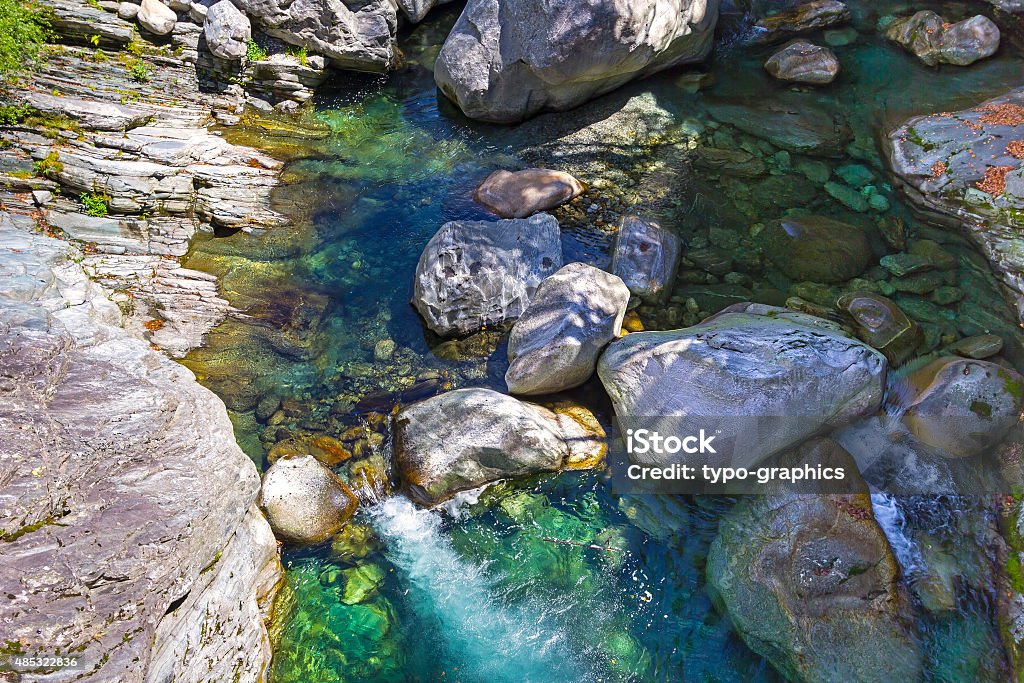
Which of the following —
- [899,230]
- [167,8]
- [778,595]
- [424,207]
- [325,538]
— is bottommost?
[325,538]

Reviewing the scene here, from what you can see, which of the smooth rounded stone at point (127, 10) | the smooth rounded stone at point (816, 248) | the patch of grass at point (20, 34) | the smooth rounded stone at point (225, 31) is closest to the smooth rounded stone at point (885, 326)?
the smooth rounded stone at point (816, 248)

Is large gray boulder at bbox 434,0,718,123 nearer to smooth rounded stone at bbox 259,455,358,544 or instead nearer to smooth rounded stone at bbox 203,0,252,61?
smooth rounded stone at bbox 203,0,252,61

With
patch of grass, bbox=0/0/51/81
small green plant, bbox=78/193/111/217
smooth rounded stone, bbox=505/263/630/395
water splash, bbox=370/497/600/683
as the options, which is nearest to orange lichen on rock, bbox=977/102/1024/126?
smooth rounded stone, bbox=505/263/630/395

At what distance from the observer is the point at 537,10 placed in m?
9.87

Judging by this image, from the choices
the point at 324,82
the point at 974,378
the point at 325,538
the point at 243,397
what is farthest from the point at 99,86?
the point at 974,378

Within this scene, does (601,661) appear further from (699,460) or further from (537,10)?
(537,10)

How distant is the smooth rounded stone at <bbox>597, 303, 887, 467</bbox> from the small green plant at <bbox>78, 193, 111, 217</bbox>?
23.1 ft

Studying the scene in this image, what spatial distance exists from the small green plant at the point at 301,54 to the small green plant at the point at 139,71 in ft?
7.34

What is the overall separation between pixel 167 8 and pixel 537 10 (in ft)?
20.4

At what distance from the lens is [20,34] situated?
32.7 ft

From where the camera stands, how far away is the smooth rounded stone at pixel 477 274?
799 cm

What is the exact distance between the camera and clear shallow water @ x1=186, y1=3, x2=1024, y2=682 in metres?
5.62

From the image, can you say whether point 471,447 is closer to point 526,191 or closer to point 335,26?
point 526,191

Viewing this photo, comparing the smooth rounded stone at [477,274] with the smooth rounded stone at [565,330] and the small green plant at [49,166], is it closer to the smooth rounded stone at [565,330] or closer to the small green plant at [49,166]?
the smooth rounded stone at [565,330]
